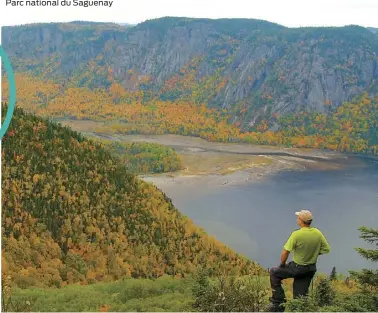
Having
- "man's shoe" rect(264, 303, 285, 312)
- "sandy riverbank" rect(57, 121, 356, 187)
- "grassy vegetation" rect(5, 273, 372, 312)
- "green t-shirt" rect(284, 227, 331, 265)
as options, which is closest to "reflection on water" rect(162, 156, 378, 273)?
"sandy riverbank" rect(57, 121, 356, 187)

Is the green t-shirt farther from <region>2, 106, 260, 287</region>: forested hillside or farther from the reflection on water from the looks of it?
the reflection on water

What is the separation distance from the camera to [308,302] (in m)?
8.81

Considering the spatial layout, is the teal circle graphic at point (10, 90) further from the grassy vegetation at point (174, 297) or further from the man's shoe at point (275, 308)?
the man's shoe at point (275, 308)

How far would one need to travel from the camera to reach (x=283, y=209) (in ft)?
278

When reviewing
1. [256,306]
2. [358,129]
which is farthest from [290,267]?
[358,129]

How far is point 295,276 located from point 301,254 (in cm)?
51

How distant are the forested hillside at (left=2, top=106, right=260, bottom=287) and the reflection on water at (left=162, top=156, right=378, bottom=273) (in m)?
20.3

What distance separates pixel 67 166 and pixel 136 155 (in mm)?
91123

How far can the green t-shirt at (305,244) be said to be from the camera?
9.18m

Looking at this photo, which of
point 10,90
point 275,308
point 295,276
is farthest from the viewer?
point 275,308

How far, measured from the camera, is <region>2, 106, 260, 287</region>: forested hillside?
101 ft

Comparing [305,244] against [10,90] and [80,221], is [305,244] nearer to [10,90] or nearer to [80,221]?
[10,90]

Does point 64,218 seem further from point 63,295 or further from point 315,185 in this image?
point 315,185

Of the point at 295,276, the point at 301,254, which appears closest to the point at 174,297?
the point at 295,276
